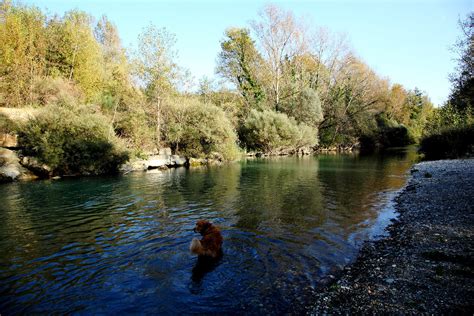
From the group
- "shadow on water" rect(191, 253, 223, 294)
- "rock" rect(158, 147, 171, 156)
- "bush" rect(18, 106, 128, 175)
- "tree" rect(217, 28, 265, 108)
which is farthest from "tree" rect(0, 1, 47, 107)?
"tree" rect(217, 28, 265, 108)

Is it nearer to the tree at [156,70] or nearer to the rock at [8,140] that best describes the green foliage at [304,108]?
the tree at [156,70]

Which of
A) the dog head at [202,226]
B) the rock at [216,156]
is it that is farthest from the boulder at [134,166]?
the dog head at [202,226]

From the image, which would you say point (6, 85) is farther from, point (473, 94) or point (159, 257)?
point (473, 94)

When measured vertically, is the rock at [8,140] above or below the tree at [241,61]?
below

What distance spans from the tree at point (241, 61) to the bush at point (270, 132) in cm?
1000

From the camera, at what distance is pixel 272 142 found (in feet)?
156

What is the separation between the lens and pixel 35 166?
2269cm

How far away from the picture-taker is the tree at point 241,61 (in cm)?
5731

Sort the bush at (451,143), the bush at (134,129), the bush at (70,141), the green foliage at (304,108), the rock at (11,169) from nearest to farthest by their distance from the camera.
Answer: the rock at (11,169) < the bush at (70,141) < the bush at (451,143) < the bush at (134,129) < the green foliage at (304,108)

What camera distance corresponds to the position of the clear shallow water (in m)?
5.82

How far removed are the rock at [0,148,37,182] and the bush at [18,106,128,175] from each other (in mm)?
1158

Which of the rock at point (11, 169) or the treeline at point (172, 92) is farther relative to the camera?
the treeline at point (172, 92)

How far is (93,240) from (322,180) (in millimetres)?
15976

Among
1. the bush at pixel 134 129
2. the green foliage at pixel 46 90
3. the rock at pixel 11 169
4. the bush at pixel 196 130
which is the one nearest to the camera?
the rock at pixel 11 169
